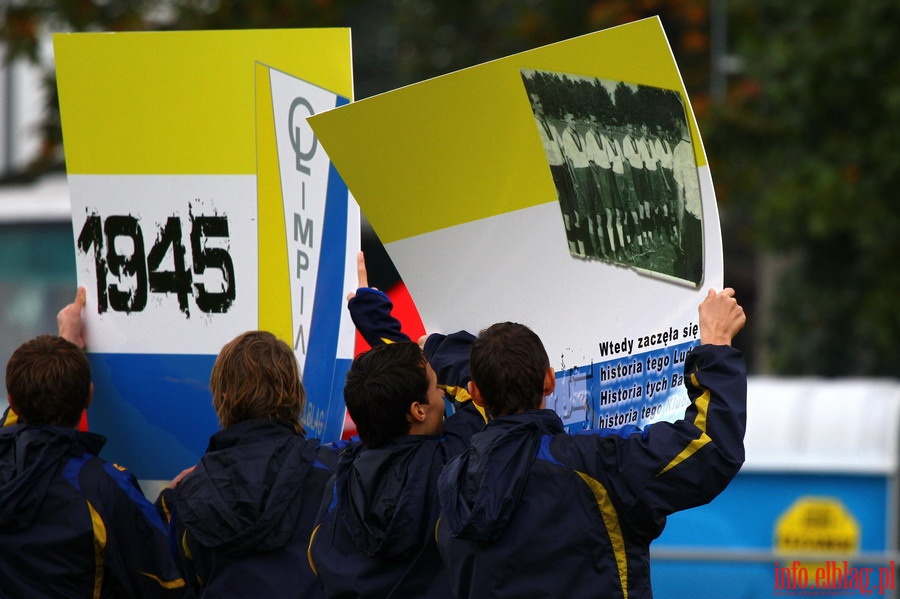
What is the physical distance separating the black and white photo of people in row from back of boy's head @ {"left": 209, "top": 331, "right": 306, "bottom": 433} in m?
0.79

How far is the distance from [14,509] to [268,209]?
1.12 meters

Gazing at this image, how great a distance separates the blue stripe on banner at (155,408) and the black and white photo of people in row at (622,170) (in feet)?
4.17

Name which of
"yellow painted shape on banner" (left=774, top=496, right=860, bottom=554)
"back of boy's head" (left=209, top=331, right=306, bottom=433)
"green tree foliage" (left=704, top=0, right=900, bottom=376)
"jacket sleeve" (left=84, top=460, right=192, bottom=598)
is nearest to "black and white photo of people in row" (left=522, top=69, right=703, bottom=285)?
"back of boy's head" (left=209, top=331, right=306, bottom=433)

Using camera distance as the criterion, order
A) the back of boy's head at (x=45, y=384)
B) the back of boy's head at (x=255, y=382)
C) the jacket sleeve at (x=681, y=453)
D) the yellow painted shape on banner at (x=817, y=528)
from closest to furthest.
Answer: the jacket sleeve at (x=681, y=453) → the back of boy's head at (x=255, y=382) → the back of boy's head at (x=45, y=384) → the yellow painted shape on banner at (x=817, y=528)

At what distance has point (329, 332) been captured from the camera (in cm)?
371

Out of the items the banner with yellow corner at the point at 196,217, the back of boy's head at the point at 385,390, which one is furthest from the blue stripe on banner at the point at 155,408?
the back of boy's head at the point at 385,390

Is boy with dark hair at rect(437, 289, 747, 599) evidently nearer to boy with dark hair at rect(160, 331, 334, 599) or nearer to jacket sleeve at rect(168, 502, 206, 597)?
boy with dark hair at rect(160, 331, 334, 599)

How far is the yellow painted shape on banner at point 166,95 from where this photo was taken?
12.2 feet

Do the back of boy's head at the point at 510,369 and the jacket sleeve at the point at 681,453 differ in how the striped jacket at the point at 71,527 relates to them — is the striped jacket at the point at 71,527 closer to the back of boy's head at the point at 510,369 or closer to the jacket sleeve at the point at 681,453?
the back of boy's head at the point at 510,369

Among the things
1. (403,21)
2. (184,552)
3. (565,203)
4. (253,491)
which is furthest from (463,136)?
(403,21)

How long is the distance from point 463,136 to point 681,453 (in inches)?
40.5

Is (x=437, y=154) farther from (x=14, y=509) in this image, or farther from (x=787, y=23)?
(x=787, y=23)

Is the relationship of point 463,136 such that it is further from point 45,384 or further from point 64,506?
point 64,506

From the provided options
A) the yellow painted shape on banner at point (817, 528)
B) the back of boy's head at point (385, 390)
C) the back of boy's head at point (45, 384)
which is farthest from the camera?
the yellow painted shape on banner at point (817, 528)
